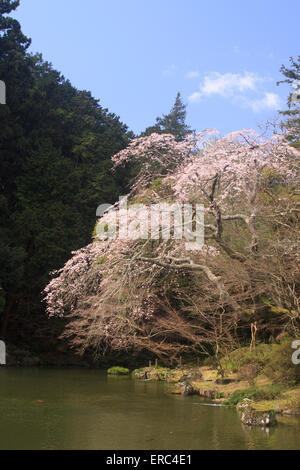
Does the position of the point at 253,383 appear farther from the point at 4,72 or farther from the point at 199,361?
the point at 4,72

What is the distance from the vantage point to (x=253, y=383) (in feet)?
29.3

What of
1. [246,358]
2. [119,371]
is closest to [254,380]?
[246,358]

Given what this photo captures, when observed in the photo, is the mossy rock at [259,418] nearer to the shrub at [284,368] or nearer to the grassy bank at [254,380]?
the grassy bank at [254,380]

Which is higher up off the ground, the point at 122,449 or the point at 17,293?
the point at 17,293

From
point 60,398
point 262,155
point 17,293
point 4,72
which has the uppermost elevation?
point 4,72

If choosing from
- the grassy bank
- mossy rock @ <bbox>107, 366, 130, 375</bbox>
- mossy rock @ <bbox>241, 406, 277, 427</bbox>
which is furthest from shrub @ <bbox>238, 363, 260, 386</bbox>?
mossy rock @ <bbox>107, 366, 130, 375</bbox>

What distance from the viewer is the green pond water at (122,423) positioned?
5.32 m

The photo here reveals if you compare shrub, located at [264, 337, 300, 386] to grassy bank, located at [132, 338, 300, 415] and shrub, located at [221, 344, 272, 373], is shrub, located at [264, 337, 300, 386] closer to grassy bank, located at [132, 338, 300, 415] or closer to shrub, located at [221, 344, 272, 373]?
grassy bank, located at [132, 338, 300, 415]

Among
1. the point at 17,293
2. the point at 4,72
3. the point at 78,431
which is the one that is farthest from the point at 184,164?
the point at 4,72

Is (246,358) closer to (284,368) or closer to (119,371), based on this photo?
(284,368)

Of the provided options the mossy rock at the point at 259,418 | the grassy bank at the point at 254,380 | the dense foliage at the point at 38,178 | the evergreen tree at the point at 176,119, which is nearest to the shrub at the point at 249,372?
the grassy bank at the point at 254,380

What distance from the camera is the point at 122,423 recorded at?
21.1ft
